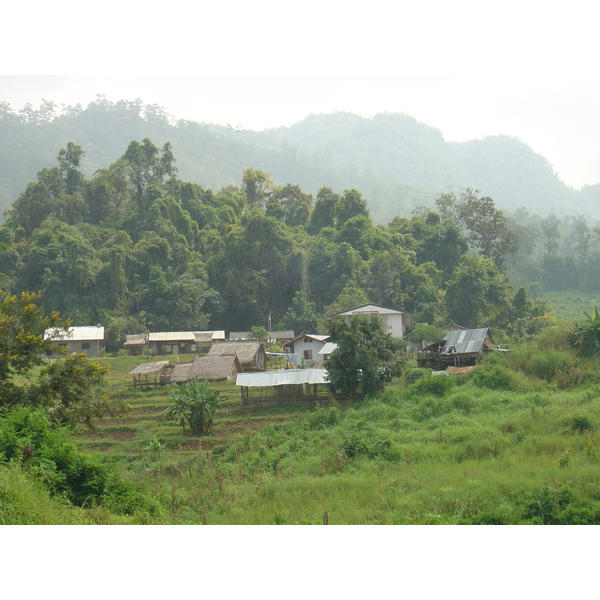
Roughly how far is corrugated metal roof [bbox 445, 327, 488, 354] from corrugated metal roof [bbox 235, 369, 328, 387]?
8.18 metres

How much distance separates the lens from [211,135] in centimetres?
11612

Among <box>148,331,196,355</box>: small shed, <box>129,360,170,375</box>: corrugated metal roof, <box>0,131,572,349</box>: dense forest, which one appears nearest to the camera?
<box>129,360,170,375</box>: corrugated metal roof

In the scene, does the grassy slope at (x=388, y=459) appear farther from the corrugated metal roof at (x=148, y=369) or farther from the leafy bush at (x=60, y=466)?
the corrugated metal roof at (x=148, y=369)

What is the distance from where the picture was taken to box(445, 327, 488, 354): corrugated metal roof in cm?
2507

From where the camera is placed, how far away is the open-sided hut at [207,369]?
2475 centimetres

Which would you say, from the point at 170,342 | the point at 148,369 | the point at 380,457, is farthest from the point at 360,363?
the point at 170,342

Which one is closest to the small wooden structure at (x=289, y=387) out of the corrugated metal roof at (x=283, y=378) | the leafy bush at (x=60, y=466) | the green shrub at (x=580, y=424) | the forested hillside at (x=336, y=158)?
the corrugated metal roof at (x=283, y=378)

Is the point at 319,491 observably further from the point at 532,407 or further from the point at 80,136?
the point at 80,136

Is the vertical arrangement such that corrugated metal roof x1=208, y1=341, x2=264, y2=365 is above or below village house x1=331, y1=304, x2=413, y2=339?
below

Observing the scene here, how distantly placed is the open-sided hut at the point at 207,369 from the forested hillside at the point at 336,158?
63.7m

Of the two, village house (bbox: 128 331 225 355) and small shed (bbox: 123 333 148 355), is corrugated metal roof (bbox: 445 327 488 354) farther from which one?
small shed (bbox: 123 333 148 355)

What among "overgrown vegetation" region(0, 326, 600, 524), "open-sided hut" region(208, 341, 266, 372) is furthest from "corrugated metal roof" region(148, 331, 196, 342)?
"overgrown vegetation" region(0, 326, 600, 524)

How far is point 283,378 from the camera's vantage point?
20422 mm

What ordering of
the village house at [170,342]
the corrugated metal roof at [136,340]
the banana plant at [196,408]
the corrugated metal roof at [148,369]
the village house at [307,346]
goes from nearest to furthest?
the banana plant at [196,408] → the corrugated metal roof at [148,369] → the village house at [307,346] → the corrugated metal roof at [136,340] → the village house at [170,342]
